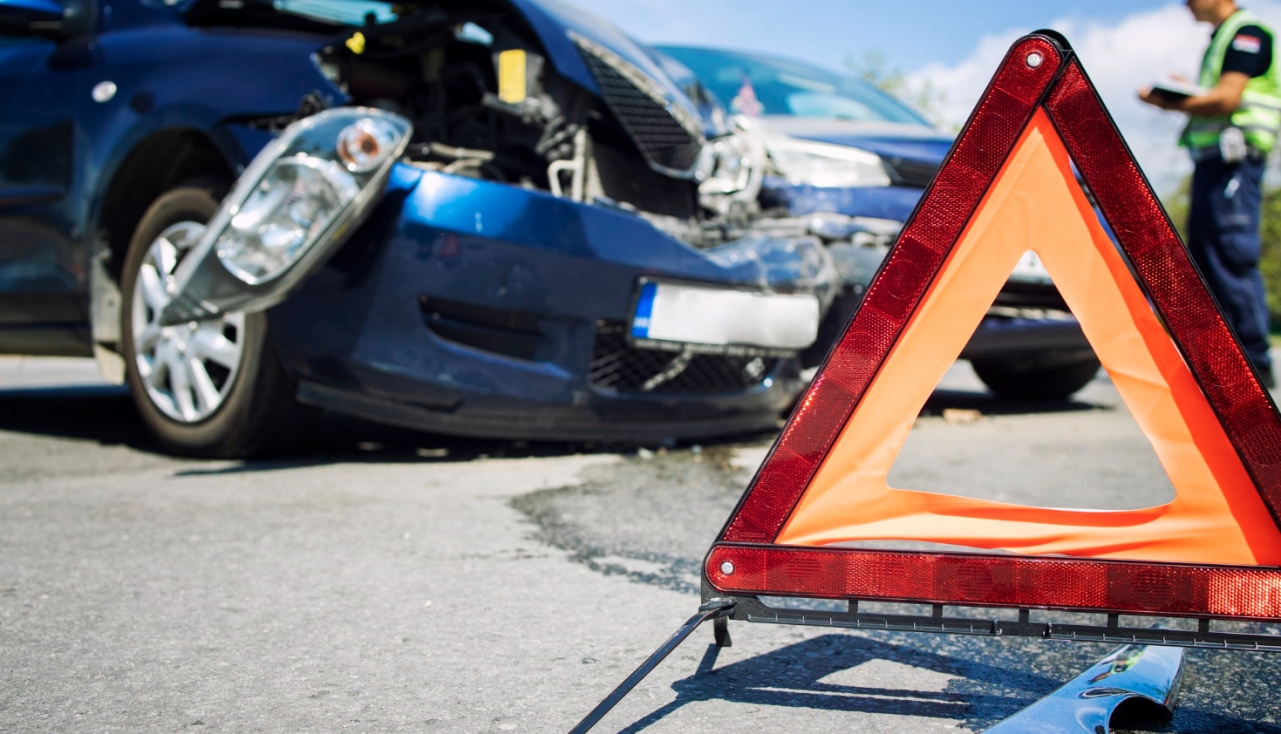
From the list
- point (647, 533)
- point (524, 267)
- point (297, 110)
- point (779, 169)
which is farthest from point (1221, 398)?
point (779, 169)

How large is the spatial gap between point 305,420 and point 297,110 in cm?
92

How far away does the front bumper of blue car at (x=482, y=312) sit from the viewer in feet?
10.5

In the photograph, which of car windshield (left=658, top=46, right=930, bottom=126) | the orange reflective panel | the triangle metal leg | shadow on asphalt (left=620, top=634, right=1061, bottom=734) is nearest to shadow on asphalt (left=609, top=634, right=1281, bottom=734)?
shadow on asphalt (left=620, top=634, right=1061, bottom=734)

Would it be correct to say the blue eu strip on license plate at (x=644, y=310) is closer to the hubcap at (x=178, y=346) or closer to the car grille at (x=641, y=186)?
the car grille at (x=641, y=186)

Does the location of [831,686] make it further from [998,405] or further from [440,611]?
[998,405]

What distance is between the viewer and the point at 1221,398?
1.56 meters

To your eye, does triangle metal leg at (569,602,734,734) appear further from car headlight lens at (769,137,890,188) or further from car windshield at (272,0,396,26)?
car headlight lens at (769,137,890,188)

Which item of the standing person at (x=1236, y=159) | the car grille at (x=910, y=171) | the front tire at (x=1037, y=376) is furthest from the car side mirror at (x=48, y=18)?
the standing person at (x=1236, y=159)

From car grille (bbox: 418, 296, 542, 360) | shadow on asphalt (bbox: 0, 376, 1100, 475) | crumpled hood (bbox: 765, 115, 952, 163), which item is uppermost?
crumpled hood (bbox: 765, 115, 952, 163)

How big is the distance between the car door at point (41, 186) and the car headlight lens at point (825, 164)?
2572mm

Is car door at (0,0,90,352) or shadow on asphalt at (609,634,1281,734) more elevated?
car door at (0,0,90,352)

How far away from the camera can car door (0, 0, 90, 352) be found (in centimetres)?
382

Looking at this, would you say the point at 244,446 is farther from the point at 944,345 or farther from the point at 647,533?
the point at 944,345

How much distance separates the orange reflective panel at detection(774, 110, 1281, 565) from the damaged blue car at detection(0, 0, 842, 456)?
1730 mm
